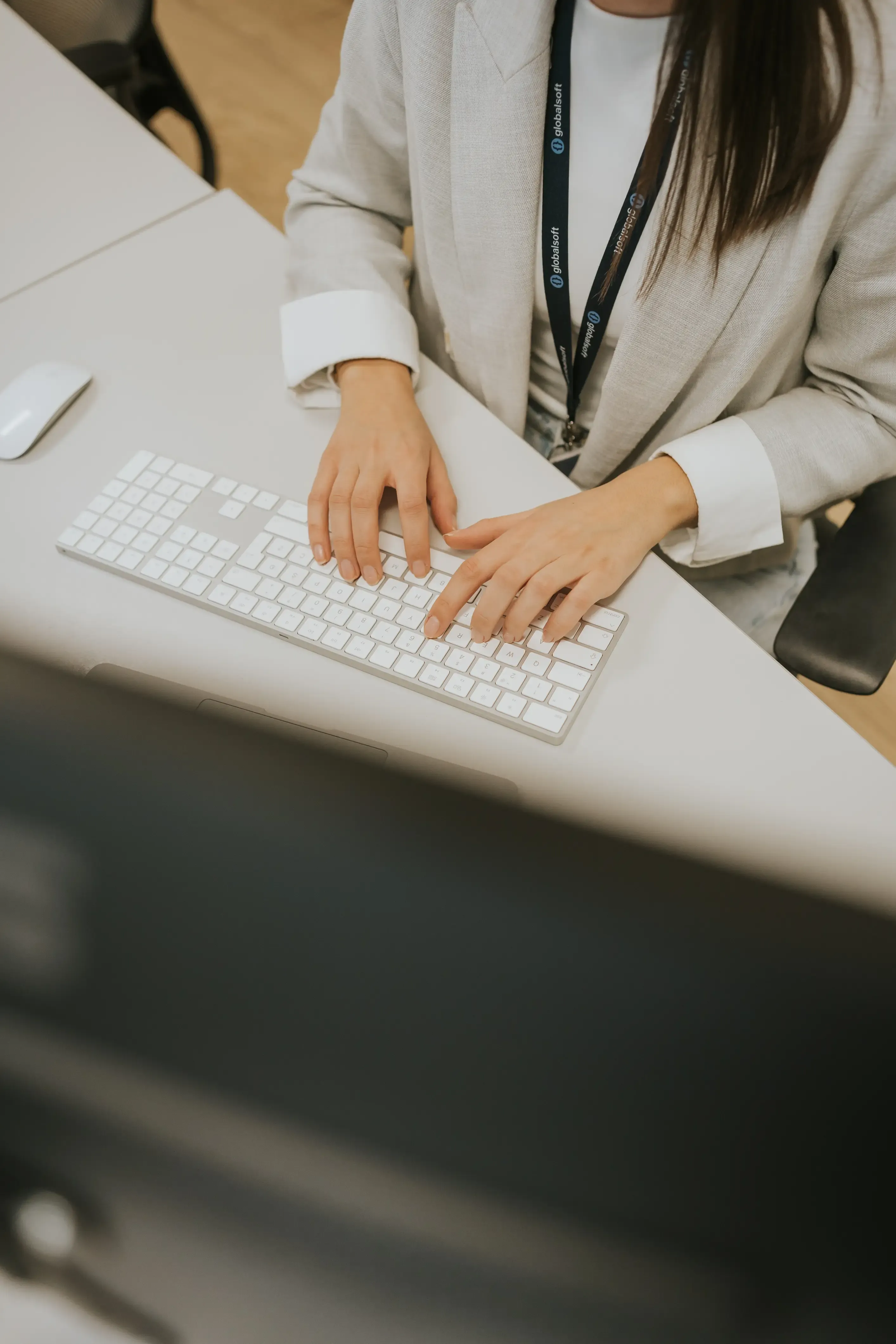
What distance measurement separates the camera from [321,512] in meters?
0.67

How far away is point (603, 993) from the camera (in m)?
0.15

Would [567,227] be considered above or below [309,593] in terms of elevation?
above

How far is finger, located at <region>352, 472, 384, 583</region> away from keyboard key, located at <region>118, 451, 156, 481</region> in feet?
0.62

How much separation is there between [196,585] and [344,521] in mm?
125

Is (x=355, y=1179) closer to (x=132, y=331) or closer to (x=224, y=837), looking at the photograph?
(x=224, y=837)

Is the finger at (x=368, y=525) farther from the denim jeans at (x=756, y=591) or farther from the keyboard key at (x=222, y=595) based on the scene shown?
the denim jeans at (x=756, y=591)

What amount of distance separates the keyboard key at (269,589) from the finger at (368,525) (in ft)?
0.21

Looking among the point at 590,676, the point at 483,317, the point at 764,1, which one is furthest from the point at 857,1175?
the point at 483,317

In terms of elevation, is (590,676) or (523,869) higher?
(523,869)

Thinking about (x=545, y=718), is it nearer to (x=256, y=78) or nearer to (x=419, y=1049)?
(x=419, y=1049)

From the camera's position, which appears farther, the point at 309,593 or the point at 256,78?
the point at 256,78

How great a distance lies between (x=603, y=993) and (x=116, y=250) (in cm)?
101

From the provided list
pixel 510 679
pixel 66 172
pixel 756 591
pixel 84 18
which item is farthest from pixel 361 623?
pixel 84 18

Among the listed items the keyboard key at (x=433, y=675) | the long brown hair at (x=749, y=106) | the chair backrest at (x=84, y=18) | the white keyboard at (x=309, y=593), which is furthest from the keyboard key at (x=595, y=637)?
the chair backrest at (x=84, y=18)
